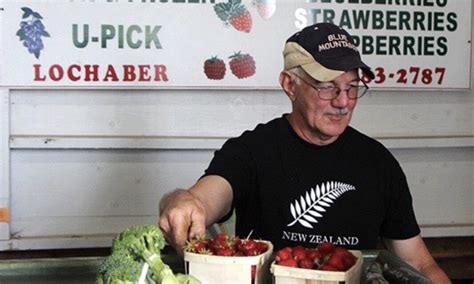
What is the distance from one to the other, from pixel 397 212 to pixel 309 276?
35.2 inches

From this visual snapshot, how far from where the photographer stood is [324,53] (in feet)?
6.82

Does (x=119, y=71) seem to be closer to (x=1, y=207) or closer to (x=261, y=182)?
(x=1, y=207)

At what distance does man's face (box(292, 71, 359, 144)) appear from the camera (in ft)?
6.99

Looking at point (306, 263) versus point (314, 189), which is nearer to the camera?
point (306, 263)

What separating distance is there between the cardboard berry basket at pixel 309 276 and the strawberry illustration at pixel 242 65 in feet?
5.49

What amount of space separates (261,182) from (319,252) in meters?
0.75

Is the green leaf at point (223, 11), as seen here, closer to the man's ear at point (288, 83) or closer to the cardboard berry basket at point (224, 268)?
the man's ear at point (288, 83)

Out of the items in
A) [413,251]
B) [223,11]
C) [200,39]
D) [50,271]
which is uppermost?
[223,11]

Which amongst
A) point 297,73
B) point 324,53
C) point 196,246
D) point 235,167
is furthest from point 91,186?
point 196,246

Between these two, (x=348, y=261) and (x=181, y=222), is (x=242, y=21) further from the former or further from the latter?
(x=348, y=261)

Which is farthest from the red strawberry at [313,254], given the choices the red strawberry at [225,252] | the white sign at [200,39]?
the white sign at [200,39]

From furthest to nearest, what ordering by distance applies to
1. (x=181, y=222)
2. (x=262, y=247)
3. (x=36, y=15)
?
(x=36, y=15)
(x=181, y=222)
(x=262, y=247)

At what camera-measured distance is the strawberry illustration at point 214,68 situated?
2963mm

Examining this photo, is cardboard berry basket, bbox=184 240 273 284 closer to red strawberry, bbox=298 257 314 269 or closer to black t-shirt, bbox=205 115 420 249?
red strawberry, bbox=298 257 314 269
